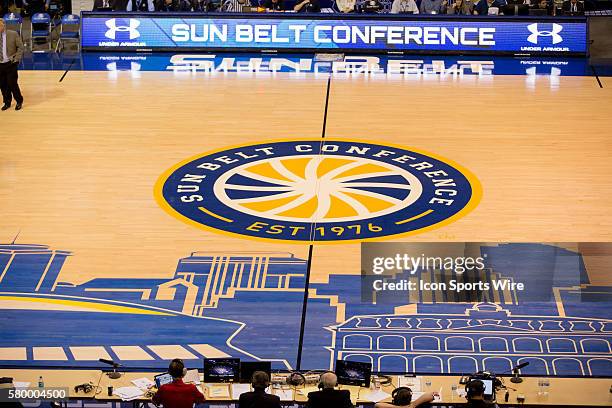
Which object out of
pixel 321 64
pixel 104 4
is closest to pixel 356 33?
pixel 321 64

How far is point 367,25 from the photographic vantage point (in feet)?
84.4

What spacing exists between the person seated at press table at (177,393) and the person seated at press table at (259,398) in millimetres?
589

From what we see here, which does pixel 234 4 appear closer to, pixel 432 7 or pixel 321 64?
pixel 432 7

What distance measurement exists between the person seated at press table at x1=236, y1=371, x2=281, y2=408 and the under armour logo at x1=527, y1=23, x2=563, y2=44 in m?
18.0

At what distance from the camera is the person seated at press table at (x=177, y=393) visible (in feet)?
31.8

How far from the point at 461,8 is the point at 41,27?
10.7 meters

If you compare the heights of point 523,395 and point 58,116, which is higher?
point 58,116

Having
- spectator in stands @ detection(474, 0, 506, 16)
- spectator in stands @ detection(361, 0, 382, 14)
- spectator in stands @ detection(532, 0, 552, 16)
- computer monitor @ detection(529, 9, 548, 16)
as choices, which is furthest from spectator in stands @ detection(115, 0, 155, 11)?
spectator in stands @ detection(532, 0, 552, 16)

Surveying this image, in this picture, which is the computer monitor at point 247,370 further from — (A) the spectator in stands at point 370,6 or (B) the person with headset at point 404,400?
(A) the spectator in stands at point 370,6

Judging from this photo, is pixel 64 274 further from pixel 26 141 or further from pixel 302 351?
pixel 26 141

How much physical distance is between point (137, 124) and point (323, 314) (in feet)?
27.2

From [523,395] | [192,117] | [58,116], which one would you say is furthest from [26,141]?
[523,395]

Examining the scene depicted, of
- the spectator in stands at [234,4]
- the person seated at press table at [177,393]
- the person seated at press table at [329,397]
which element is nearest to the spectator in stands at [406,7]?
the spectator in stands at [234,4]

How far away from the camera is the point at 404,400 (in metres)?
9.30
